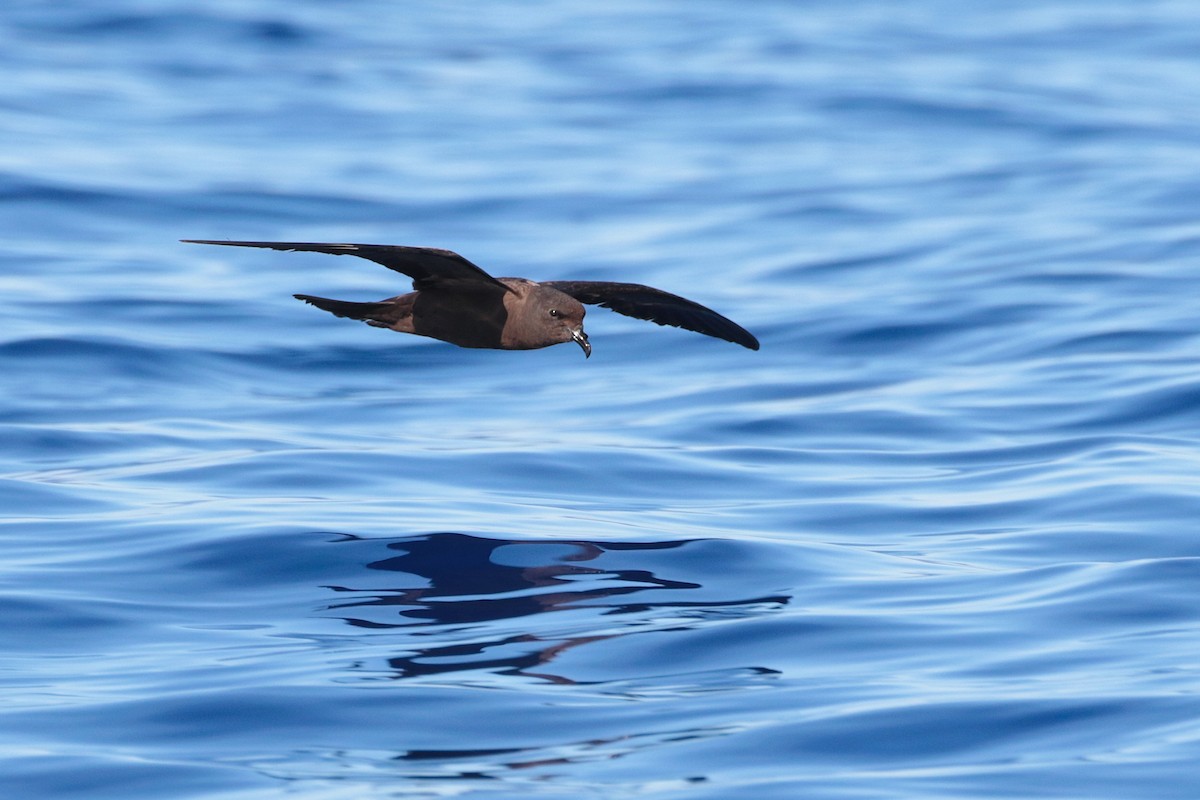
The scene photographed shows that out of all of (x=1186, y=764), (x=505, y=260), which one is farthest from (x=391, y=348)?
(x=1186, y=764)

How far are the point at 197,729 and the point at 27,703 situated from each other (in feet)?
2.80

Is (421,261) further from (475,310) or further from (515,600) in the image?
(515,600)

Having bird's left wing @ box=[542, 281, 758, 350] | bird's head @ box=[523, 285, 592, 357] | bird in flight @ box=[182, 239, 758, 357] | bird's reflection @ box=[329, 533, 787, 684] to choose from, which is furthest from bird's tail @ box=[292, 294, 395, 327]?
bird's reflection @ box=[329, 533, 787, 684]

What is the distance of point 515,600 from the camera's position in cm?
855

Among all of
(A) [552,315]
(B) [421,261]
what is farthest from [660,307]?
(B) [421,261]

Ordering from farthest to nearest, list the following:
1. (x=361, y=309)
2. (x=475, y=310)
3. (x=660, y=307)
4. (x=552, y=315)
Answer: (x=660, y=307)
(x=552, y=315)
(x=475, y=310)
(x=361, y=309)

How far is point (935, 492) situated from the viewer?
10945mm

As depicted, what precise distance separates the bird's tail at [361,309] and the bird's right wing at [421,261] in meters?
0.21

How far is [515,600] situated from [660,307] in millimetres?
1717

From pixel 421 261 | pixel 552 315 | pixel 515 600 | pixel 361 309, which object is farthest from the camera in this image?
pixel 515 600

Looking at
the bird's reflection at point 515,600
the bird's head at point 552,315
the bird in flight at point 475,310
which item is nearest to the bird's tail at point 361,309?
the bird in flight at point 475,310

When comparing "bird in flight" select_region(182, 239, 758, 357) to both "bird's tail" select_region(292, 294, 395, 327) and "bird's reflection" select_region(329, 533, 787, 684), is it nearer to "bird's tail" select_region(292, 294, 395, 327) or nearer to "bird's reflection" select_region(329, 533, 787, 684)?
"bird's tail" select_region(292, 294, 395, 327)

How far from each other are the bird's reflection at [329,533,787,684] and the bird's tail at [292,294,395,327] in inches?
57.7

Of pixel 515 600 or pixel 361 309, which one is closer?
pixel 361 309
